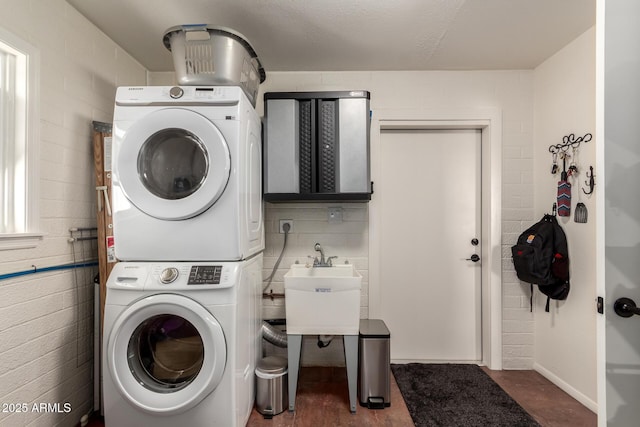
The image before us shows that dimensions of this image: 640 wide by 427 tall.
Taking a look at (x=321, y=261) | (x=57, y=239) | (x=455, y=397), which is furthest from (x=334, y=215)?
(x=57, y=239)

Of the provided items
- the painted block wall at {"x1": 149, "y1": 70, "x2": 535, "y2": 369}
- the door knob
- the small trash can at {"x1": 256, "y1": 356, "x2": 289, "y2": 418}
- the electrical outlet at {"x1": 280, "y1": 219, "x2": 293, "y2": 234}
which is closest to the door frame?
the painted block wall at {"x1": 149, "y1": 70, "x2": 535, "y2": 369}

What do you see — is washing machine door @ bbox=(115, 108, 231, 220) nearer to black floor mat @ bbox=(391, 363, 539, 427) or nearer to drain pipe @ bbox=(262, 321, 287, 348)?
drain pipe @ bbox=(262, 321, 287, 348)

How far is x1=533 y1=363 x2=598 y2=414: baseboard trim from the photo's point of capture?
2.04 metres

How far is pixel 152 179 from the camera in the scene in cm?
175

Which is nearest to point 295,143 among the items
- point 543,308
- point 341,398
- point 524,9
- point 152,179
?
point 152,179

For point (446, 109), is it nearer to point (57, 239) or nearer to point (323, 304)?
point (323, 304)

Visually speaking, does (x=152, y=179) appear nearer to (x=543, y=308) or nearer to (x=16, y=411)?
(x=16, y=411)

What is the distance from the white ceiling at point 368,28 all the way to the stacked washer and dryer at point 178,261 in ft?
1.83

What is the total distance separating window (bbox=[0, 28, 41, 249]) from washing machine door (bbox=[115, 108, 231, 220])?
0.40 m

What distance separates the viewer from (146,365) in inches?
67.1

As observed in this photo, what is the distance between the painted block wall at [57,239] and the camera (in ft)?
4.96

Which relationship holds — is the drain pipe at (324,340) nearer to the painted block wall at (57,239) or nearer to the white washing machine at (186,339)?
the white washing machine at (186,339)

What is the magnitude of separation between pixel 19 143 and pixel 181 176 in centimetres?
75

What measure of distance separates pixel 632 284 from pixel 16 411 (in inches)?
101
